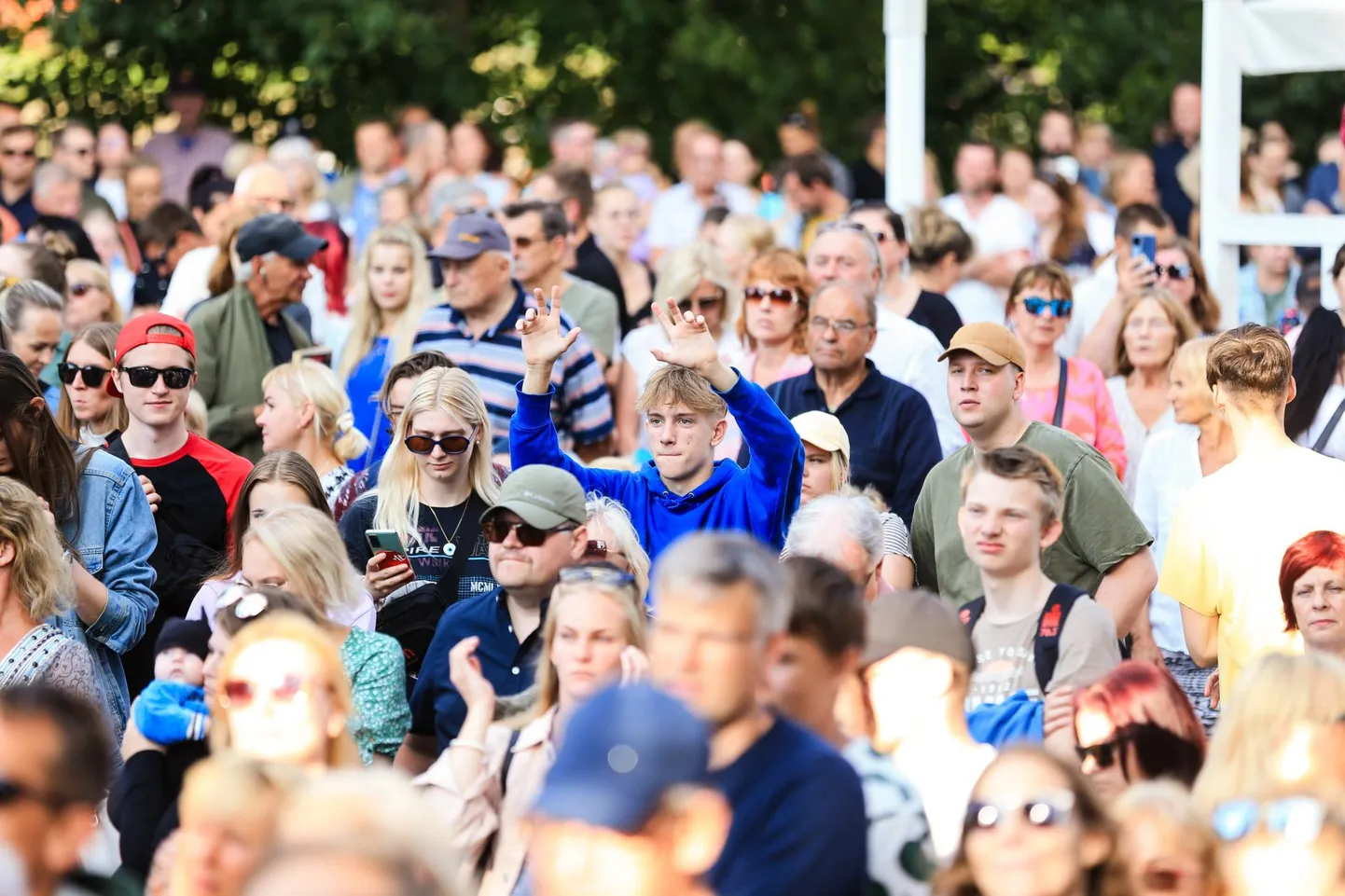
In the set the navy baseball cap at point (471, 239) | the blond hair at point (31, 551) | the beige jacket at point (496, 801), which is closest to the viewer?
the beige jacket at point (496, 801)

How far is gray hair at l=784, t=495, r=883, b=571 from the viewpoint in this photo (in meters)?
5.58

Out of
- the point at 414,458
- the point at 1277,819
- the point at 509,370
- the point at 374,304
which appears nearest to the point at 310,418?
the point at 509,370

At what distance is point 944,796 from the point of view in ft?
14.1

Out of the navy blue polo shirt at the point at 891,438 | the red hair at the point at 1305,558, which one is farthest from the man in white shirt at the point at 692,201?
the red hair at the point at 1305,558

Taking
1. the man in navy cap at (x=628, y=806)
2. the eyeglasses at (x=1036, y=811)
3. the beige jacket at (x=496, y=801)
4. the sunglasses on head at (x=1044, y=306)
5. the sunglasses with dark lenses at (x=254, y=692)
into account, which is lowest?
the beige jacket at (x=496, y=801)

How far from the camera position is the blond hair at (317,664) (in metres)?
4.50

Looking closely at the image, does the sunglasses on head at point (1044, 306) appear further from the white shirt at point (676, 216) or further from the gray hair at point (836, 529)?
the white shirt at point (676, 216)

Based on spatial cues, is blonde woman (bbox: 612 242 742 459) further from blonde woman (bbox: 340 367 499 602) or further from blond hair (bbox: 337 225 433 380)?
blonde woman (bbox: 340 367 499 602)

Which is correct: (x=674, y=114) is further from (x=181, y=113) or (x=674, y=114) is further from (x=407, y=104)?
(x=181, y=113)

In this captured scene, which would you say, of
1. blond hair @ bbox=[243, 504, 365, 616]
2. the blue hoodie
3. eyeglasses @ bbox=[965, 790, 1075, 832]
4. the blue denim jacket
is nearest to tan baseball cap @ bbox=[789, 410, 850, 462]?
the blue hoodie

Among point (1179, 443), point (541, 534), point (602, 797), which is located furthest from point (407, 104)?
point (602, 797)

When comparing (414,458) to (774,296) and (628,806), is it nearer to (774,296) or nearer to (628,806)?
(774,296)

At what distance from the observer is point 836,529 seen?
5.64 m

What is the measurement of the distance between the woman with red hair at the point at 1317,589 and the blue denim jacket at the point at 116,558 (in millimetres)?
3132
